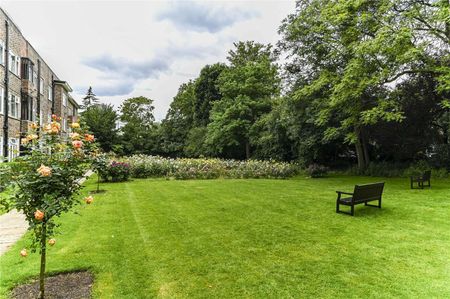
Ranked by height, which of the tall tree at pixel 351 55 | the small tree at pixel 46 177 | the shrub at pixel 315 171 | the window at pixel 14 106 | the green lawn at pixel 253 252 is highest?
the tall tree at pixel 351 55

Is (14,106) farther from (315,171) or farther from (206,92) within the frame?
(206,92)

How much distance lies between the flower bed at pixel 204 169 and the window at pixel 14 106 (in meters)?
7.20

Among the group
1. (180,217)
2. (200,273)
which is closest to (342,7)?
(180,217)

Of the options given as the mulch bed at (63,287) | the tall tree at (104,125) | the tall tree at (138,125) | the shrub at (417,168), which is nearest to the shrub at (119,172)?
the mulch bed at (63,287)

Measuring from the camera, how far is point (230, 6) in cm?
1280

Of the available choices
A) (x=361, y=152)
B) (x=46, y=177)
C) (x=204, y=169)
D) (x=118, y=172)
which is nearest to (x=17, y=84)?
(x=118, y=172)

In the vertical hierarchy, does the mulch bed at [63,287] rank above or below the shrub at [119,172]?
below

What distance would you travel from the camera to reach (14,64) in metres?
18.2

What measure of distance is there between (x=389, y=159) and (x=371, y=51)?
1121 centimetres

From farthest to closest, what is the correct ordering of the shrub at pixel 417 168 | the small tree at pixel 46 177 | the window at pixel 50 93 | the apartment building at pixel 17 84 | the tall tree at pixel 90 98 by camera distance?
1. the tall tree at pixel 90 98
2. the window at pixel 50 93
3. the shrub at pixel 417 168
4. the apartment building at pixel 17 84
5. the small tree at pixel 46 177

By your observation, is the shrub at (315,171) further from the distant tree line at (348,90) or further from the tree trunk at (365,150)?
the tree trunk at (365,150)

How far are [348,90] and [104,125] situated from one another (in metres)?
31.1

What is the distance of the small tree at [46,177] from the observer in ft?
10.8

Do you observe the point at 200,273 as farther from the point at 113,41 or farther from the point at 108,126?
the point at 108,126
